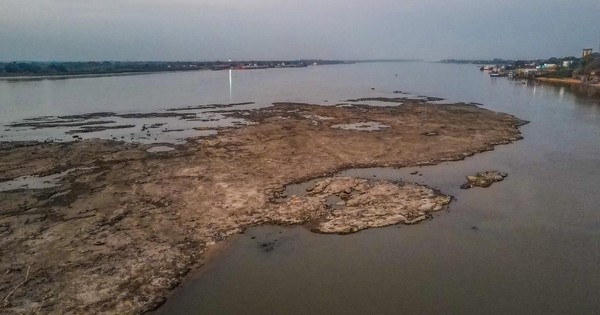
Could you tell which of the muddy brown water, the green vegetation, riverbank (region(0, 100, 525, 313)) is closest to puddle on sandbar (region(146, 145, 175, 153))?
riverbank (region(0, 100, 525, 313))

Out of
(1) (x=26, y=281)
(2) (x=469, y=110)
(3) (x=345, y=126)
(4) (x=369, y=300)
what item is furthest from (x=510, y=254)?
(2) (x=469, y=110)

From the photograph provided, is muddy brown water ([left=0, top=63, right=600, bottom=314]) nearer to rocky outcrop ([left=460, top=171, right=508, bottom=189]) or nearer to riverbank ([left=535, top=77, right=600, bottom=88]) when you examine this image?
rocky outcrop ([left=460, top=171, right=508, bottom=189])

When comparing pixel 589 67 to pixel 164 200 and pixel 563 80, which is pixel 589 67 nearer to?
pixel 563 80

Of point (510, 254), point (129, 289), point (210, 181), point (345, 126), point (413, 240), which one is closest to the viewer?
point (129, 289)

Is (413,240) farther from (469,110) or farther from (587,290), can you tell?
(469,110)

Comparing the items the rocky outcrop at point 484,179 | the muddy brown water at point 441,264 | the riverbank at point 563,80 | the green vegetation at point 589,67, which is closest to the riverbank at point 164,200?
the muddy brown water at point 441,264

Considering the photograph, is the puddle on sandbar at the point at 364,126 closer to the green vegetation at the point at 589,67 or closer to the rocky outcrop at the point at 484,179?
the rocky outcrop at the point at 484,179

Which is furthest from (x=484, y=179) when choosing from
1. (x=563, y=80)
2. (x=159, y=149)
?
(x=563, y=80)

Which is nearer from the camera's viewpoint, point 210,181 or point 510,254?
point 510,254
